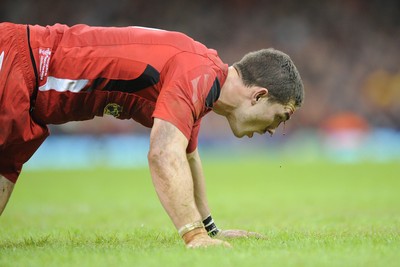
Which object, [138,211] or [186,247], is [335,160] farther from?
[186,247]

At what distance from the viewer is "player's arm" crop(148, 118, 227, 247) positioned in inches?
187

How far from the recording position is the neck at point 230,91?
525 centimetres

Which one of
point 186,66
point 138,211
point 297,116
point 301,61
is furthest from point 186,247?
point 301,61

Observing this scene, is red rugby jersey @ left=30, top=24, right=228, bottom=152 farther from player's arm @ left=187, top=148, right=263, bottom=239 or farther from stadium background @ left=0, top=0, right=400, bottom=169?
stadium background @ left=0, top=0, right=400, bottom=169

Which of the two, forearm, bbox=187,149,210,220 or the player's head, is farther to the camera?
forearm, bbox=187,149,210,220

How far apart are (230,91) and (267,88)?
27cm

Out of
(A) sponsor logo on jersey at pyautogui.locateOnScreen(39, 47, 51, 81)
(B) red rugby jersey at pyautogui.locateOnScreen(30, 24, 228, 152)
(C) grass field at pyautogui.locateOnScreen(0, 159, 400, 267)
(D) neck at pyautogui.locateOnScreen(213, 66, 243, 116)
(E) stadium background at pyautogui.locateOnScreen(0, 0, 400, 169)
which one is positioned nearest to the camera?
(C) grass field at pyautogui.locateOnScreen(0, 159, 400, 267)

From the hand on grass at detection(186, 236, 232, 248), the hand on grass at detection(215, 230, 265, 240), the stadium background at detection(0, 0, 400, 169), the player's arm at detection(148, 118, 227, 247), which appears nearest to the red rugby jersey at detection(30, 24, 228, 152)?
the player's arm at detection(148, 118, 227, 247)

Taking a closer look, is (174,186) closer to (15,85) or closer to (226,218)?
(15,85)

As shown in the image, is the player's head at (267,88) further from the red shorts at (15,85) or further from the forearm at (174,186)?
the red shorts at (15,85)

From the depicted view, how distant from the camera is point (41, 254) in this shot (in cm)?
493

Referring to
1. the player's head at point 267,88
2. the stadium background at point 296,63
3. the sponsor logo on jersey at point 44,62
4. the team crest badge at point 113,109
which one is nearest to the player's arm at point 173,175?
the team crest badge at point 113,109

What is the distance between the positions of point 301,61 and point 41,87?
25975 mm

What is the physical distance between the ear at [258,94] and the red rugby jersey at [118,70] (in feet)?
0.80
